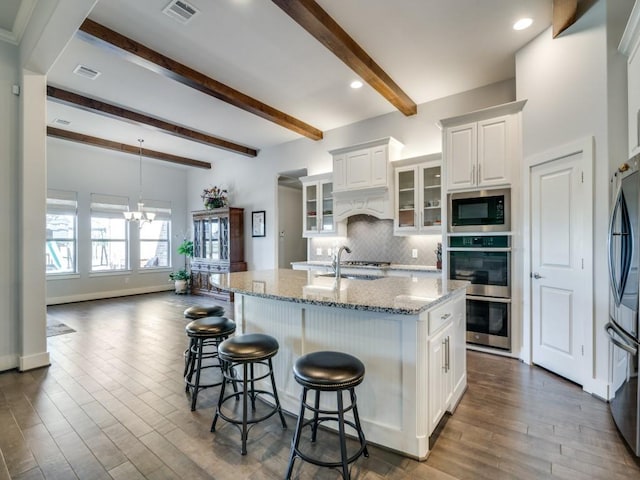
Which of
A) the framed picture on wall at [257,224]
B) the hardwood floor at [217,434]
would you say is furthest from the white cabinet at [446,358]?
the framed picture on wall at [257,224]

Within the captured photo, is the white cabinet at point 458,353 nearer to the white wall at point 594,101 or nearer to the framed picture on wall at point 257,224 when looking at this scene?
the white wall at point 594,101

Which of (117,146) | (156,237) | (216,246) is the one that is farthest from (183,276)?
(117,146)

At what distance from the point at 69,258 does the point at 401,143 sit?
7224 mm

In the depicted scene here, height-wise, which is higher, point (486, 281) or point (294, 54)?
point (294, 54)

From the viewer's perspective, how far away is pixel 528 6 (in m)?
2.82

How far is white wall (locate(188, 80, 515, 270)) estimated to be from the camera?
4.40m

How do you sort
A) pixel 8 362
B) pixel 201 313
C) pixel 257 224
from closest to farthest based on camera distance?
pixel 201 313 → pixel 8 362 → pixel 257 224

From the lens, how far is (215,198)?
761 cm

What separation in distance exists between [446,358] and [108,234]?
7.95 metres

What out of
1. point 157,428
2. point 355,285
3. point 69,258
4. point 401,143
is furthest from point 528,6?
point 69,258

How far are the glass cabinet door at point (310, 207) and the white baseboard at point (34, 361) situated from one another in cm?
390

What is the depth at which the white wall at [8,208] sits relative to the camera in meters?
3.20

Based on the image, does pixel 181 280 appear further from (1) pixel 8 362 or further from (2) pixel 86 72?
(2) pixel 86 72

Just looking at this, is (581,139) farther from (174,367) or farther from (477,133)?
(174,367)
